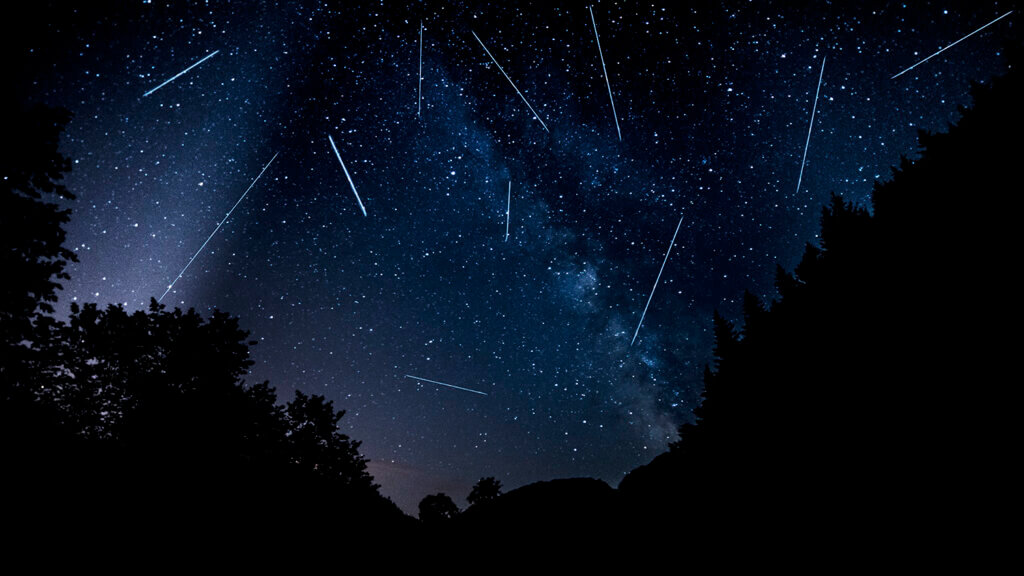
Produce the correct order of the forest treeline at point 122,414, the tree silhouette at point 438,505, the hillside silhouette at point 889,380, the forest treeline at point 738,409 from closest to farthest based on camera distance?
the forest treeline at point 122,414 < the forest treeline at point 738,409 < the hillside silhouette at point 889,380 < the tree silhouette at point 438,505

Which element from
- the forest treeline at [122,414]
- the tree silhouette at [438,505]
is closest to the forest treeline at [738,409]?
the forest treeline at [122,414]

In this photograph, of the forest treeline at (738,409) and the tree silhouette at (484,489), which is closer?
the forest treeline at (738,409)

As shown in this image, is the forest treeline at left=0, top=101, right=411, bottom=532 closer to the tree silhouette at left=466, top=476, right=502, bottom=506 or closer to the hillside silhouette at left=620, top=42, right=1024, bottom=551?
the hillside silhouette at left=620, top=42, right=1024, bottom=551

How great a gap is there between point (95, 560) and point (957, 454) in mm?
19031

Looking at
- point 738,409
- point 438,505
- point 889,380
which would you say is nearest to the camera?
point 889,380

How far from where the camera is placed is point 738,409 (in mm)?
22922

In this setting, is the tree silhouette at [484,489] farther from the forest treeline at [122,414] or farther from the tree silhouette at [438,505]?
the forest treeline at [122,414]

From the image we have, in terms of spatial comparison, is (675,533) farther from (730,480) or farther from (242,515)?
(242,515)

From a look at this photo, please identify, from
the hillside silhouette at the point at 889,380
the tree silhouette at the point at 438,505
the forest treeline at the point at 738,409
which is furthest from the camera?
the tree silhouette at the point at 438,505

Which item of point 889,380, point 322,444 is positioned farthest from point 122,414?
point 889,380

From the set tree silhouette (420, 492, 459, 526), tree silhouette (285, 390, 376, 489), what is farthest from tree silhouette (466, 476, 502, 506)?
tree silhouette (285, 390, 376, 489)

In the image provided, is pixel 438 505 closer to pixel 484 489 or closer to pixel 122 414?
pixel 484 489

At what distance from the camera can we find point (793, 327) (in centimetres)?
2430

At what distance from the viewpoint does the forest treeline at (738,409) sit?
8.35 meters
